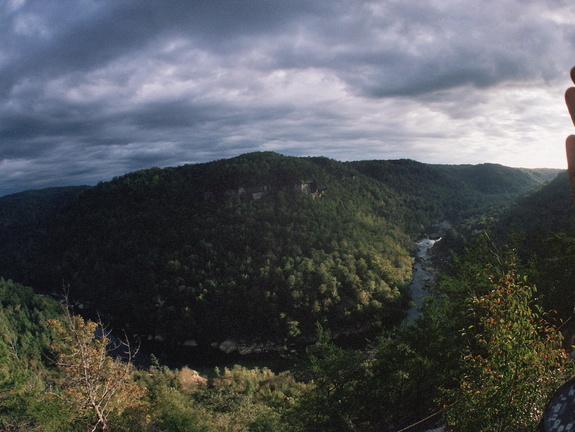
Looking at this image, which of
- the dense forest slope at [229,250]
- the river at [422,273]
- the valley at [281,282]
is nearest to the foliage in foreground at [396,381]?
the valley at [281,282]

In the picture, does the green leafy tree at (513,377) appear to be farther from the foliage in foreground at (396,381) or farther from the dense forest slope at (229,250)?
the dense forest slope at (229,250)

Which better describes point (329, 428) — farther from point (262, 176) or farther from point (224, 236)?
point (262, 176)

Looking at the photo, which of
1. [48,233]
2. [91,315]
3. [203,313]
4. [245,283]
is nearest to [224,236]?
[245,283]

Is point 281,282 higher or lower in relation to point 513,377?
lower

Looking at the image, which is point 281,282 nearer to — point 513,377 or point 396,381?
point 396,381

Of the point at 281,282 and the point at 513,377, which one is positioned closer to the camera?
the point at 513,377

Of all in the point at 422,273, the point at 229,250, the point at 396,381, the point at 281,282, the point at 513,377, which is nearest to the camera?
the point at 513,377

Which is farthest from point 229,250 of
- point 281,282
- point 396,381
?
point 396,381

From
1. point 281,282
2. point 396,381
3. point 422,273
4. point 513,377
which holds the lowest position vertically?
point 422,273
